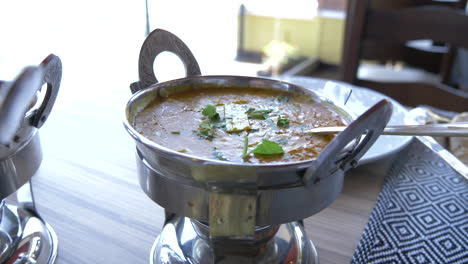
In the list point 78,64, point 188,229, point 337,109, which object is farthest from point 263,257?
point 78,64

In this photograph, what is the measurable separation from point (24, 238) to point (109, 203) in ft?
0.55

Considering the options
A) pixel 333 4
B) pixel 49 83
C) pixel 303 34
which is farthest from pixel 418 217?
pixel 333 4

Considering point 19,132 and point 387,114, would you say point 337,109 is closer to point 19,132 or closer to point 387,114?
point 387,114

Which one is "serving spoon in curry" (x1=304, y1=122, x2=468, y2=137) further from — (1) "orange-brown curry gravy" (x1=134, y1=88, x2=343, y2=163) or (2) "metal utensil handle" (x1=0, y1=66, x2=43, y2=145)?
(2) "metal utensil handle" (x1=0, y1=66, x2=43, y2=145)

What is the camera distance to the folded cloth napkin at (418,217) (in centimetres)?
67

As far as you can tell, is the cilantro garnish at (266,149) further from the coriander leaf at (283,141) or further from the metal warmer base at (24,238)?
the metal warmer base at (24,238)

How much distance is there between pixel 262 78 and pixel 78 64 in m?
1.28

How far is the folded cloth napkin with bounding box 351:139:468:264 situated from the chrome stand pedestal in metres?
0.51

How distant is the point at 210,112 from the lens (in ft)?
2.02

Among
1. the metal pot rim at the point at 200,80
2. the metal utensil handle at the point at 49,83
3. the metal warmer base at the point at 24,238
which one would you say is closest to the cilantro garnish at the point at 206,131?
the metal pot rim at the point at 200,80

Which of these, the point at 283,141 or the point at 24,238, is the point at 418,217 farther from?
the point at 24,238

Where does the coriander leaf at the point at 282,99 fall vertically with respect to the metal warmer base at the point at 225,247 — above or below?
above

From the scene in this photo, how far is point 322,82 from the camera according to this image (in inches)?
48.5

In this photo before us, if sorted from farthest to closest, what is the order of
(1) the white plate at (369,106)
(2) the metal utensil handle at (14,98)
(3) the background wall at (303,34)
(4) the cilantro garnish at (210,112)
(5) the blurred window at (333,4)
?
(5) the blurred window at (333,4), (3) the background wall at (303,34), (1) the white plate at (369,106), (4) the cilantro garnish at (210,112), (2) the metal utensil handle at (14,98)
